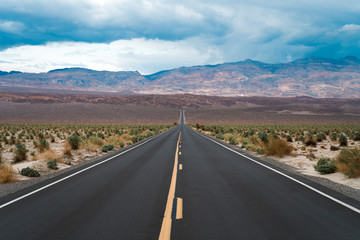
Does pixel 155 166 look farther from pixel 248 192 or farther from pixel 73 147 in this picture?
pixel 73 147

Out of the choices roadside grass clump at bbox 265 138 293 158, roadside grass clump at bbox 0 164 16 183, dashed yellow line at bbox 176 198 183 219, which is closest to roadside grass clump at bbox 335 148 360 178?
roadside grass clump at bbox 265 138 293 158

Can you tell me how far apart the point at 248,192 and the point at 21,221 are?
551 centimetres

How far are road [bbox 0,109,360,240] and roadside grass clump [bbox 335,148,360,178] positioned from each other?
1869 mm

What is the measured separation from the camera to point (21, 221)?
5586mm

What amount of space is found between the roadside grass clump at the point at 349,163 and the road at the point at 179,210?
1.87 meters

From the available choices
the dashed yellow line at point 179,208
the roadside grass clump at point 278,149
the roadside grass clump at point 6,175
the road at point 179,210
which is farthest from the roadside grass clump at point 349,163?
the roadside grass clump at point 6,175

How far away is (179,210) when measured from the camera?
6.20 m

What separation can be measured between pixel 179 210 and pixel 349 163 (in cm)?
794

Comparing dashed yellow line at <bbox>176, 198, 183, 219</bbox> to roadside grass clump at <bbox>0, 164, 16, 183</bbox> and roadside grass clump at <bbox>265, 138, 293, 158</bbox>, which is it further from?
roadside grass clump at <bbox>265, 138, 293, 158</bbox>

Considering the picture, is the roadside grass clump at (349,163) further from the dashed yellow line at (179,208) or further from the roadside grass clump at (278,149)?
the dashed yellow line at (179,208)

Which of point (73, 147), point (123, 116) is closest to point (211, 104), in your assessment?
point (123, 116)

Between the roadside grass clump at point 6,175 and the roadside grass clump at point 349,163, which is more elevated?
the roadside grass clump at point 349,163

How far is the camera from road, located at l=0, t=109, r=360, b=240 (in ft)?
16.4

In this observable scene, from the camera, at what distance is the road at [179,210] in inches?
197
